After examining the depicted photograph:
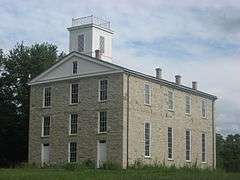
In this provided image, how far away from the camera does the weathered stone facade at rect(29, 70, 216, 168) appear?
163 feet

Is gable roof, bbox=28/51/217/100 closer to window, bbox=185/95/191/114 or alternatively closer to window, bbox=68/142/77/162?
window, bbox=185/95/191/114

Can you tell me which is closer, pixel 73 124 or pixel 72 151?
pixel 72 151

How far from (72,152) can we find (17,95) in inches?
554

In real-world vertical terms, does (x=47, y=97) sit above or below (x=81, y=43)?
below

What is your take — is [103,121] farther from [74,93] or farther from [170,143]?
[170,143]

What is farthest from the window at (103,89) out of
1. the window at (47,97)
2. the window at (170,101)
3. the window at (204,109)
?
the window at (204,109)

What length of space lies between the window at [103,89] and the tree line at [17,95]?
43.3 ft

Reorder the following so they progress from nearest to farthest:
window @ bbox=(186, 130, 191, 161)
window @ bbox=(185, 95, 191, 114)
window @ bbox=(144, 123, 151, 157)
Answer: window @ bbox=(144, 123, 151, 157) < window @ bbox=(186, 130, 191, 161) < window @ bbox=(185, 95, 191, 114)

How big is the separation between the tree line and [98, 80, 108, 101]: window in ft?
43.3

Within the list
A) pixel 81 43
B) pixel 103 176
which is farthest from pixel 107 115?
pixel 103 176

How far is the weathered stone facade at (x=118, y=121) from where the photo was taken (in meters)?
49.6

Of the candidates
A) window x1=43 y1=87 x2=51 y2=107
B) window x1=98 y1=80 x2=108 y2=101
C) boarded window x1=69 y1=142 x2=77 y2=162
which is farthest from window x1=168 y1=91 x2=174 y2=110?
window x1=43 y1=87 x2=51 y2=107

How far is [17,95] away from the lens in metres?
63.7

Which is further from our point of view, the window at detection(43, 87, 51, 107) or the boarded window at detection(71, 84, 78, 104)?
the window at detection(43, 87, 51, 107)
